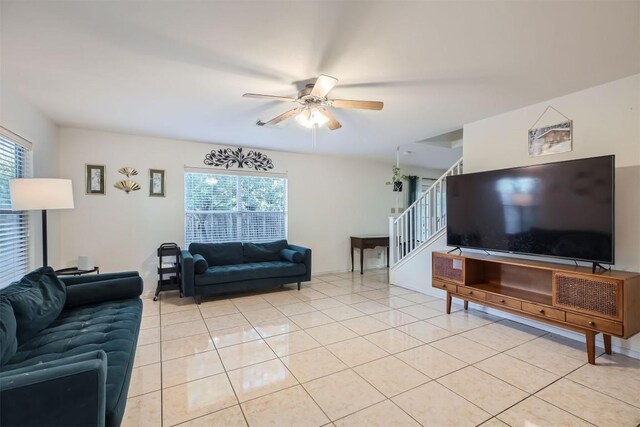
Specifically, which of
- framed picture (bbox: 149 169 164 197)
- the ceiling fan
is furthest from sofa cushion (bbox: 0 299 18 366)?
framed picture (bbox: 149 169 164 197)

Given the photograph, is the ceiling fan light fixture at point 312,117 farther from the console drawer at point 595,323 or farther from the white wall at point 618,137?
the console drawer at point 595,323

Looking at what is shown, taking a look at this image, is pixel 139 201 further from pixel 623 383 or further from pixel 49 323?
pixel 623 383

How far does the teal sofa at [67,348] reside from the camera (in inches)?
43.3

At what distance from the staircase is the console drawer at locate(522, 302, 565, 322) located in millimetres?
1482

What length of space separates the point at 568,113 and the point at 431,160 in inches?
142

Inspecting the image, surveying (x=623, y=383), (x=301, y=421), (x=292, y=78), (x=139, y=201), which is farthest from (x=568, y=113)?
(x=139, y=201)

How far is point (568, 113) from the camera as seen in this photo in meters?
2.90

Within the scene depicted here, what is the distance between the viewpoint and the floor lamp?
252cm

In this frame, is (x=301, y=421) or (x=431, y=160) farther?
(x=431, y=160)

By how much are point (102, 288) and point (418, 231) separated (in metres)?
4.18

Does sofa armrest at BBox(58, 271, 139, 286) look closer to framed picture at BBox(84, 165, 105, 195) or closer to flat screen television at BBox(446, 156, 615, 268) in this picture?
framed picture at BBox(84, 165, 105, 195)

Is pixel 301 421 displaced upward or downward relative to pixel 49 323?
downward

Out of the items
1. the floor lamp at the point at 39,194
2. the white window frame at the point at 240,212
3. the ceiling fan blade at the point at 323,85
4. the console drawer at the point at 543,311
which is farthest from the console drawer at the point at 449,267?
the floor lamp at the point at 39,194

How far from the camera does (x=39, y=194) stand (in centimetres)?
261
